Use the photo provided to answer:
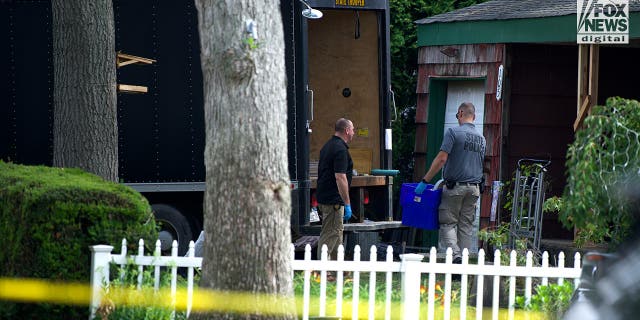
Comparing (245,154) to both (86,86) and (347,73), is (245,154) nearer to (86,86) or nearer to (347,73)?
(86,86)

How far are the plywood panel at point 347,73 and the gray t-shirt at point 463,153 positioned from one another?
1.84 meters

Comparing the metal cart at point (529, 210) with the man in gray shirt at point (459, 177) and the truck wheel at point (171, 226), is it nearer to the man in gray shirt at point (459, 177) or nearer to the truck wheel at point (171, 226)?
the man in gray shirt at point (459, 177)

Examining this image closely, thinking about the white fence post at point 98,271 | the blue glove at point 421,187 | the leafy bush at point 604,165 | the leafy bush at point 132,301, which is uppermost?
the leafy bush at point 604,165

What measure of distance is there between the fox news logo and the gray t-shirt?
149 centimetres

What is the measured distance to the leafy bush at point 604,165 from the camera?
7555 millimetres

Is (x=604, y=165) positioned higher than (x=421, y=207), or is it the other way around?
(x=604, y=165)

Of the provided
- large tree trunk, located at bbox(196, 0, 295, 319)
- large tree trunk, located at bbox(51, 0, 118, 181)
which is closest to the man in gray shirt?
large tree trunk, located at bbox(51, 0, 118, 181)

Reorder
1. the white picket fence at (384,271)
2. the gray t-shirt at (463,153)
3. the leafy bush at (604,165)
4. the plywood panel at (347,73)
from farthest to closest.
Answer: the plywood panel at (347,73) → the gray t-shirt at (463,153) → the white picket fence at (384,271) → the leafy bush at (604,165)

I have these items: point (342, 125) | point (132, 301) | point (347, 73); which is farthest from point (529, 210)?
point (132, 301)

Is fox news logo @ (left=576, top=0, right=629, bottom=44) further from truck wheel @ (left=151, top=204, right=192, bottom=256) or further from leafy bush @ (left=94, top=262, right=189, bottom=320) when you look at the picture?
leafy bush @ (left=94, top=262, right=189, bottom=320)

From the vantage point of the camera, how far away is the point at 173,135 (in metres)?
12.7

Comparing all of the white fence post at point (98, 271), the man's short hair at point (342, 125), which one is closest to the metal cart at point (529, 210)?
the man's short hair at point (342, 125)

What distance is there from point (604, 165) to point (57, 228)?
11.8 ft

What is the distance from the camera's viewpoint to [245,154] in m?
7.11
